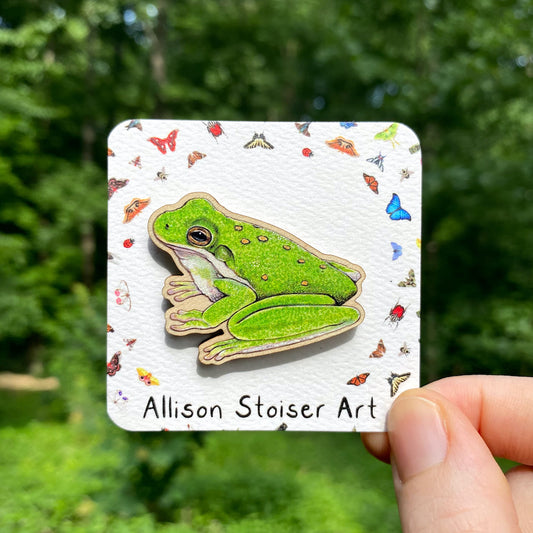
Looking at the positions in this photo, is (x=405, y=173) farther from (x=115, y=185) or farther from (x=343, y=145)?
(x=115, y=185)

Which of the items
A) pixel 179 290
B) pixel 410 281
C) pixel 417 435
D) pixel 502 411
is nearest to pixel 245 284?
pixel 179 290

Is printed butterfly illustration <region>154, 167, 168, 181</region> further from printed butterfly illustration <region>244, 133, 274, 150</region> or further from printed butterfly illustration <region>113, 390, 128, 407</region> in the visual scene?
printed butterfly illustration <region>113, 390, 128, 407</region>

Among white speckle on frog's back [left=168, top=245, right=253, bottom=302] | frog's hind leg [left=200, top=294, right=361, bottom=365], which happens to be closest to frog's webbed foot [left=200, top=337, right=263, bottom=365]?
frog's hind leg [left=200, top=294, right=361, bottom=365]

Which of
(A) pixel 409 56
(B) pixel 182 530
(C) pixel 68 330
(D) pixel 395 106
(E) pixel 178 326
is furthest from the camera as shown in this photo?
(C) pixel 68 330

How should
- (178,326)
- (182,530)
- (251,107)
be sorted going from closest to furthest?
(178,326) < (182,530) < (251,107)

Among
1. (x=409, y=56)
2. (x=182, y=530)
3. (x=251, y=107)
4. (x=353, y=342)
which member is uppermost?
(x=251, y=107)

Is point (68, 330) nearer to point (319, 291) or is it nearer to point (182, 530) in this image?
A: point (182, 530)

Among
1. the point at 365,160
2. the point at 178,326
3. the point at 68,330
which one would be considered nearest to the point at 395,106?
the point at 365,160

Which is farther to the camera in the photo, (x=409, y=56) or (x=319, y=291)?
(x=409, y=56)
